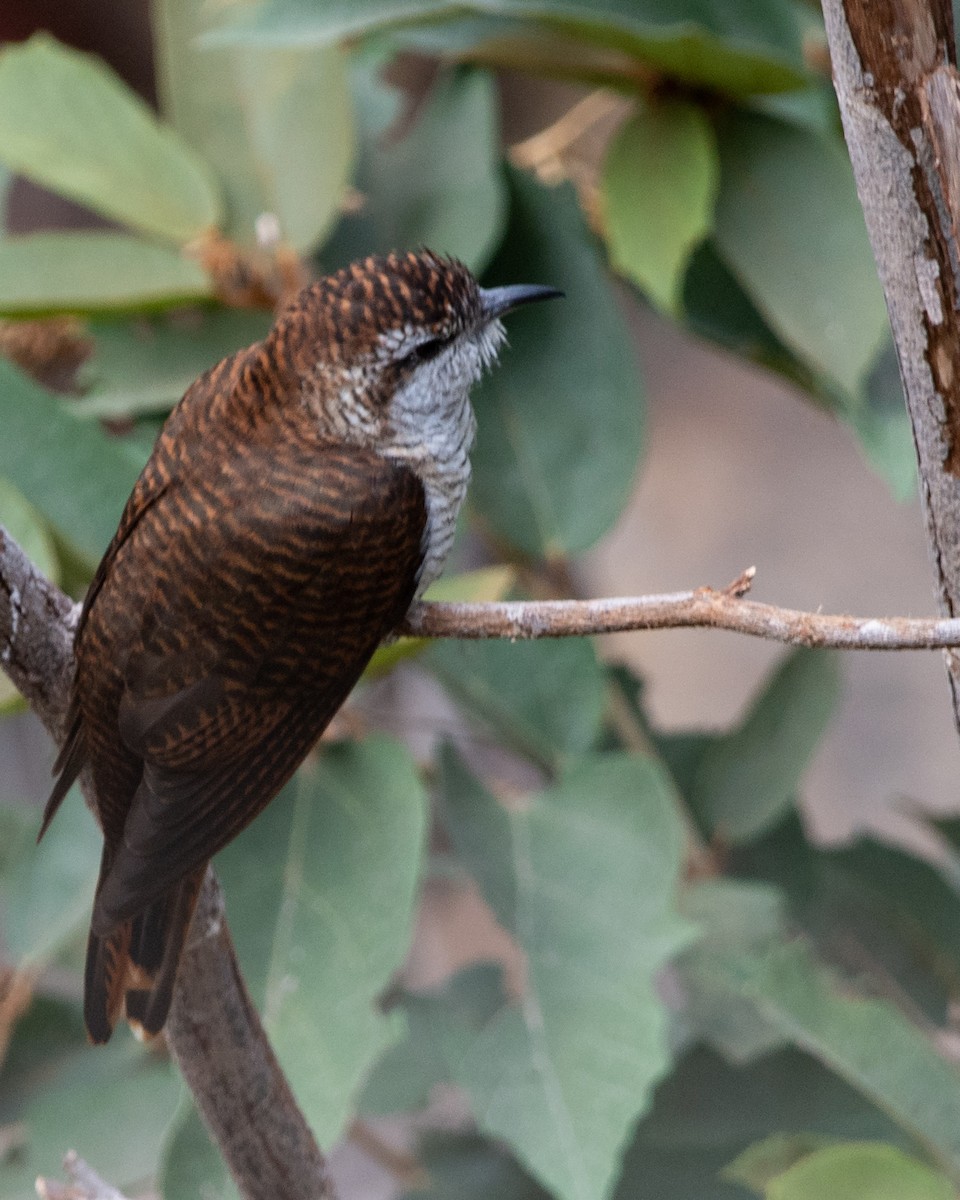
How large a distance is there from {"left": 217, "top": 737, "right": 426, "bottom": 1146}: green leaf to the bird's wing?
27 centimetres

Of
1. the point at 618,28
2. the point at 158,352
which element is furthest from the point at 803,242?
the point at 158,352

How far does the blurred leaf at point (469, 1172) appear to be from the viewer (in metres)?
1.72

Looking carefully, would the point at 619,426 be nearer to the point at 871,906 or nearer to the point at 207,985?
the point at 871,906

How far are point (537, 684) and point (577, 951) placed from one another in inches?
11.2

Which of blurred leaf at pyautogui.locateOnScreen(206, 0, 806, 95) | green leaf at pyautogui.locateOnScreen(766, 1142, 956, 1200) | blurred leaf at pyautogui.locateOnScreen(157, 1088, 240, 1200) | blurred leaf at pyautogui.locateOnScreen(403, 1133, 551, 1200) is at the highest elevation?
blurred leaf at pyautogui.locateOnScreen(206, 0, 806, 95)

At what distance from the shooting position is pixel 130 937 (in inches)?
44.3

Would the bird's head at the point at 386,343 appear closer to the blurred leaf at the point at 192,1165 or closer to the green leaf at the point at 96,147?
the green leaf at the point at 96,147

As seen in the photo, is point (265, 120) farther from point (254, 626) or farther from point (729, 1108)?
point (729, 1108)

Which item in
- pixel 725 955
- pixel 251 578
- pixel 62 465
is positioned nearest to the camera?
pixel 251 578

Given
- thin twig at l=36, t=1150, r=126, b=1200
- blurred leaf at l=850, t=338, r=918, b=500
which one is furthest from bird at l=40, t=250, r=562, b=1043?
blurred leaf at l=850, t=338, r=918, b=500

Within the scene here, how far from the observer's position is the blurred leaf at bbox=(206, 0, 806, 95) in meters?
1.48

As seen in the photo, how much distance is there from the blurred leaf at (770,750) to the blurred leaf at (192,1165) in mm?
664

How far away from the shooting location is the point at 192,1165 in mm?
1372

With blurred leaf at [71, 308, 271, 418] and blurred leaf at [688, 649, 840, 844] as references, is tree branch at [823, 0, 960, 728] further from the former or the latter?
blurred leaf at [71, 308, 271, 418]
